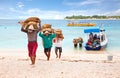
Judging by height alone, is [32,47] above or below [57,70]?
above

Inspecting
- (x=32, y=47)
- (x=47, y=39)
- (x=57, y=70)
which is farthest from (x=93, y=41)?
(x=57, y=70)

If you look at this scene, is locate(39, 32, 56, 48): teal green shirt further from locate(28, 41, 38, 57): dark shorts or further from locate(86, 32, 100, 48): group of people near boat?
locate(86, 32, 100, 48): group of people near boat

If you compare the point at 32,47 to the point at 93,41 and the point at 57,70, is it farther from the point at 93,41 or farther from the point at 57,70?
the point at 93,41

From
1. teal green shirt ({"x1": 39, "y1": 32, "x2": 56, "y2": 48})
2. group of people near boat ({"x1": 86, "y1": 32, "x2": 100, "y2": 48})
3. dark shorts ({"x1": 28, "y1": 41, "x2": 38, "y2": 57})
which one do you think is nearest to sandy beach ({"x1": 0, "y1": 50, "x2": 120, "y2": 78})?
dark shorts ({"x1": 28, "y1": 41, "x2": 38, "y2": 57})

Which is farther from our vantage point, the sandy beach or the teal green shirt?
the teal green shirt

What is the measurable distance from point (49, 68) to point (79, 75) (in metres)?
1.14

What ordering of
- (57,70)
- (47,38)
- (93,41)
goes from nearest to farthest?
(57,70) < (47,38) < (93,41)

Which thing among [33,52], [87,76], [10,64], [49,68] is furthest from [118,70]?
[10,64]

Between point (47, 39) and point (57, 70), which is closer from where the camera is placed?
point (57, 70)

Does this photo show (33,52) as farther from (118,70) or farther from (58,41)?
(58,41)

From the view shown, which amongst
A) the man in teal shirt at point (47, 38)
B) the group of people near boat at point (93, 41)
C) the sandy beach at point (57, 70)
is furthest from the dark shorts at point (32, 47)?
the group of people near boat at point (93, 41)

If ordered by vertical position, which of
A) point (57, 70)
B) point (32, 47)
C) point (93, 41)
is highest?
point (32, 47)

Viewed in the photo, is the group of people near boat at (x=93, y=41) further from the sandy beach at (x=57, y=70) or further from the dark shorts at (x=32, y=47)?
the dark shorts at (x=32, y=47)

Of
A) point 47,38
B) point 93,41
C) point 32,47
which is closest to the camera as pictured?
point 32,47
